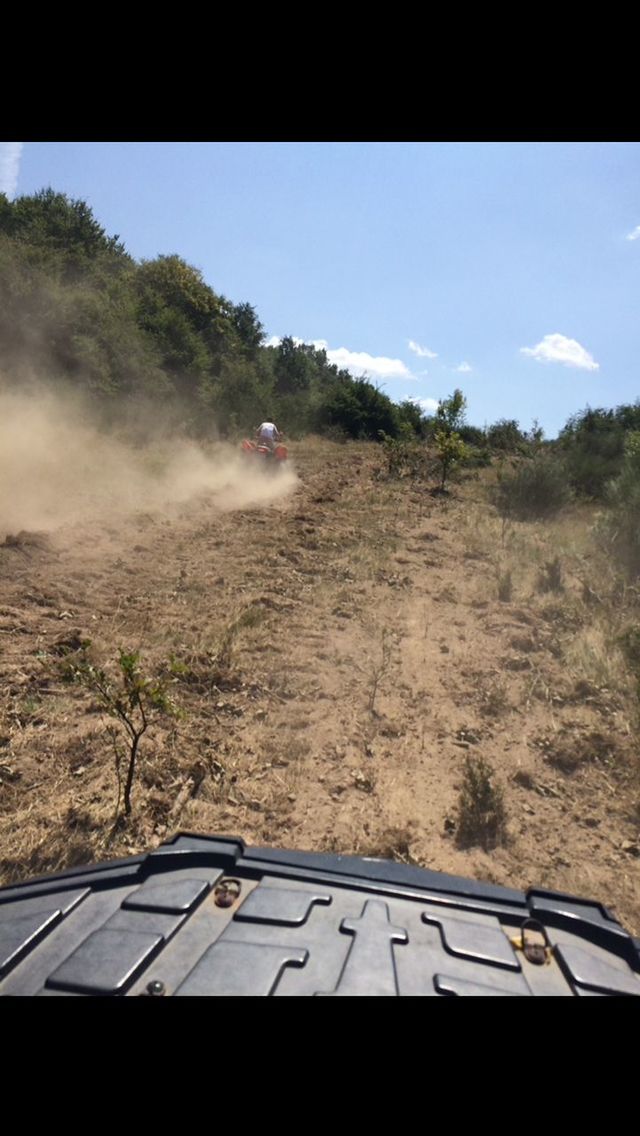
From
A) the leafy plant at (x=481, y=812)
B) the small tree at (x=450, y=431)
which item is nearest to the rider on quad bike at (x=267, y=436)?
the small tree at (x=450, y=431)

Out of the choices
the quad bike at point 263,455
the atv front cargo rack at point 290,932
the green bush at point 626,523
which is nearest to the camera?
the atv front cargo rack at point 290,932

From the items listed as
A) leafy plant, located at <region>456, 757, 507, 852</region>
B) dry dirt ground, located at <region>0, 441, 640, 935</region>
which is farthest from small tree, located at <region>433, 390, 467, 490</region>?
leafy plant, located at <region>456, 757, 507, 852</region>

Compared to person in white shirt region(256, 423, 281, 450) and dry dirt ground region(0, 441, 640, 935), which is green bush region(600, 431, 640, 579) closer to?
dry dirt ground region(0, 441, 640, 935)

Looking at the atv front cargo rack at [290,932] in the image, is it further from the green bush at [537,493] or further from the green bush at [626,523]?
the green bush at [537,493]

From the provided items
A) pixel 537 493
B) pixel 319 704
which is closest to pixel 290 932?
pixel 319 704

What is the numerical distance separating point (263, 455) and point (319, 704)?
1003 cm

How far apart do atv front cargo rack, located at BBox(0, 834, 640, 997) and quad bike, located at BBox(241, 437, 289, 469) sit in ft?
41.9

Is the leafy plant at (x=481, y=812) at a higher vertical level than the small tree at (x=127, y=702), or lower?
lower

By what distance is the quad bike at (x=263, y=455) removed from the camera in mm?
14156

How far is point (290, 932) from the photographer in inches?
59.0

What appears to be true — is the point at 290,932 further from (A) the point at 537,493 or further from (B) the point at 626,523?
(A) the point at 537,493

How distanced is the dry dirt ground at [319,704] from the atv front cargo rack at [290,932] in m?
1.34

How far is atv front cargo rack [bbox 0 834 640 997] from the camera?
1.32 m

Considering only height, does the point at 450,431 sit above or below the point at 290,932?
above
